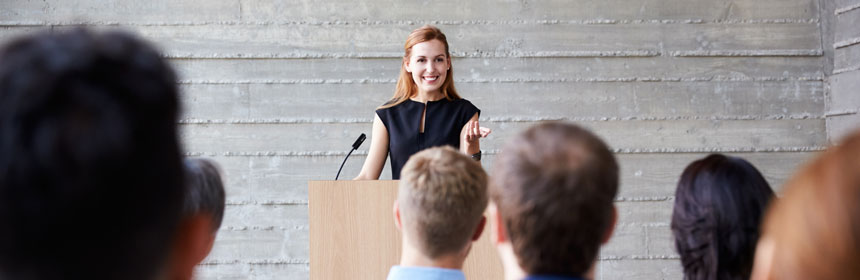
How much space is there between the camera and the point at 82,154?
1.34ft

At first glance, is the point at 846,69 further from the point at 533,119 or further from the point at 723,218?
the point at 723,218

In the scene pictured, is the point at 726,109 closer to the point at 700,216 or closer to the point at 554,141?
Result: the point at 700,216

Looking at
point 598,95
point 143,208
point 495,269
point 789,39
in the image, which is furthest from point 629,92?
point 143,208

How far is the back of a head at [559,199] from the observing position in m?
0.87

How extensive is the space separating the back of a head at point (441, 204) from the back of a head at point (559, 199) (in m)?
0.42

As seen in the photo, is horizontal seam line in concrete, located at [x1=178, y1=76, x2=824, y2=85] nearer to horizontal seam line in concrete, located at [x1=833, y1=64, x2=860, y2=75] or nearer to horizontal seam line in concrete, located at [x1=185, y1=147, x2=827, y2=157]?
horizontal seam line in concrete, located at [x1=833, y1=64, x2=860, y2=75]

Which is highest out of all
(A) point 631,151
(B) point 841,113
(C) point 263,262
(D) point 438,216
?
(D) point 438,216

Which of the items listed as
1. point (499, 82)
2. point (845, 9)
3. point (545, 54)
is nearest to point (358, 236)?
point (499, 82)

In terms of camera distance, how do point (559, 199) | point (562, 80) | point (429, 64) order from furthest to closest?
point (562, 80) → point (429, 64) → point (559, 199)

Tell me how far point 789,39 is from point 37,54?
3.94 m

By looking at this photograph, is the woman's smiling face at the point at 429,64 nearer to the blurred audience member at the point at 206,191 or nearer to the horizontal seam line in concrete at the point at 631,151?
the horizontal seam line in concrete at the point at 631,151

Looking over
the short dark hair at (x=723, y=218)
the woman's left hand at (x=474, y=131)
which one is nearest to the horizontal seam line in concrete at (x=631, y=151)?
the woman's left hand at (x=474, y=131)

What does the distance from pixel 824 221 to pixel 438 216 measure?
0.89m

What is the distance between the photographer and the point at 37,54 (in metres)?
0.43
